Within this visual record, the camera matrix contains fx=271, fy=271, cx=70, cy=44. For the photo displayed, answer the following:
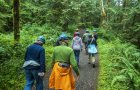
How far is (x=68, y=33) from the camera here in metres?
30.7

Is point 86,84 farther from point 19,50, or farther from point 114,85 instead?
point 19,50

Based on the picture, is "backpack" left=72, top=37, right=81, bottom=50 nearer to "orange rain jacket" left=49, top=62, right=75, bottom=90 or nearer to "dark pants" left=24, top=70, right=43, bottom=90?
"dark pants" left=24, top=70, right=43, bottom=90

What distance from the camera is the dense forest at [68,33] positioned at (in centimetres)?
1210

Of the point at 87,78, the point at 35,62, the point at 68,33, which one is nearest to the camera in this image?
the point at 35,62

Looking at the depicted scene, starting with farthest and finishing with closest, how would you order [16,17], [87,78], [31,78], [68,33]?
[68,33] < [16,17] < [87,78] < [31,78]

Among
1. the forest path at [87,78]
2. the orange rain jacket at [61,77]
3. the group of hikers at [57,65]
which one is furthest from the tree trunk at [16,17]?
the orange rain jacket at [61,77]

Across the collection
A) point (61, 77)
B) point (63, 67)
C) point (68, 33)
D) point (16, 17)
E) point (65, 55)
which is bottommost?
point (68, 33)

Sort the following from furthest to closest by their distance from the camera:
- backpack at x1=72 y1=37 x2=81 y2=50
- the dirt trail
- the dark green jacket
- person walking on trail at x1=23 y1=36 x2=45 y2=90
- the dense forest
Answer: backpack at x1=72 y1=37 x2=81 y2=50, the dense forest, the dirt trail, person walking on trail at x1=23 y1=36 x2=45 y2=90, the dark green jacket

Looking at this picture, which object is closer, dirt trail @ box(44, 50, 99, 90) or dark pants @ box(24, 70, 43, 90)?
dark pants @ box(24, 70, 43, 90)

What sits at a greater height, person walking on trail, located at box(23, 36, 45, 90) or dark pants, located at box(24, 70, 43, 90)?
person walking on trail, located at box(23, 36, 45, 90)

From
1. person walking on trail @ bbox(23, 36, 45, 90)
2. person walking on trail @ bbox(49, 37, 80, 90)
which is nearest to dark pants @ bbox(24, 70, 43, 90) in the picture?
person walking on trail @ bbox(23, 36, 45, 90)

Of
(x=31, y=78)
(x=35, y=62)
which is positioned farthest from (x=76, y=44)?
(x=35, y=62)

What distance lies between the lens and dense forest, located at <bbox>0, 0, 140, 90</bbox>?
39.7ft

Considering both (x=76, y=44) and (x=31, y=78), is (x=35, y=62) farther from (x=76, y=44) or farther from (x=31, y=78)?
(x=76, y=44)
